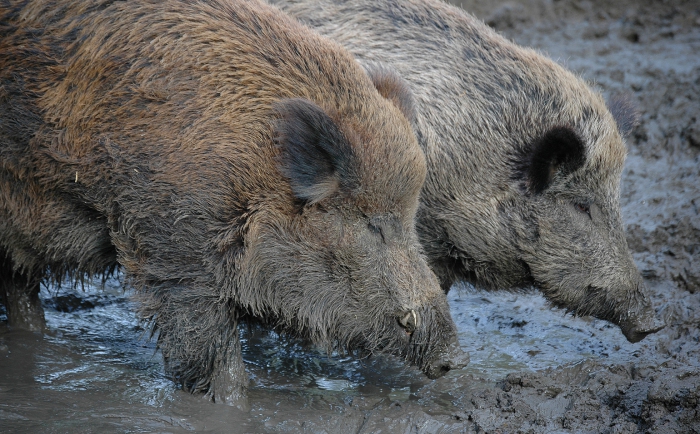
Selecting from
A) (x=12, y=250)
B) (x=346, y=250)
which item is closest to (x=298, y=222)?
(x=346, y=250)

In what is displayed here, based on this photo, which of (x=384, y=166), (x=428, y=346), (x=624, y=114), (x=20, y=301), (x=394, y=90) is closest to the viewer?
(x=384, y=166)

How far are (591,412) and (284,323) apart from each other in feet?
6.38

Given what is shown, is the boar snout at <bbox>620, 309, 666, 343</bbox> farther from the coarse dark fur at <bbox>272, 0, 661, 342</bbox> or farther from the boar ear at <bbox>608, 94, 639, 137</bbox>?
the boar ear at <bbox>608, 94, 639, 137</bbox>

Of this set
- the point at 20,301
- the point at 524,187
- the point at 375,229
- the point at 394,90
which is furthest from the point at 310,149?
the point at 20,301

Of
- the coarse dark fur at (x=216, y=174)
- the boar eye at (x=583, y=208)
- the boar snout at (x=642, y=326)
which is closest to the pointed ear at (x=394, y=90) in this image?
the coarse dark fur at (x=216, y=174)

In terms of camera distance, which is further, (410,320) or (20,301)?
(20,301)

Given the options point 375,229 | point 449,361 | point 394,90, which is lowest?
point 449,361

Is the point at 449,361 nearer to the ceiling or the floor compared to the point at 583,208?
nearer to the floor

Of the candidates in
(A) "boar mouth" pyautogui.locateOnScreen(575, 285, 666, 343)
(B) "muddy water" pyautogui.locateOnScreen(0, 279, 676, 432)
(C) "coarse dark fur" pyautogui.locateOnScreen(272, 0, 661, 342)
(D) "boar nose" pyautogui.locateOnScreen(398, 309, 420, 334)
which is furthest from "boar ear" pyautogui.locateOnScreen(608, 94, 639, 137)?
(D) "boar nose" pyautogui.locateOnScreen(398, 309, 420, 334)

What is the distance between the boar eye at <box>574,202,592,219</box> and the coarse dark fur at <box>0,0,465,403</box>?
1572 mm

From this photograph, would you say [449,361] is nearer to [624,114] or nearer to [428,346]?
[428,346]

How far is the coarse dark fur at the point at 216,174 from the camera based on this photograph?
4.76 metres

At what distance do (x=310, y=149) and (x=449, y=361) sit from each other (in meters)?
1.53

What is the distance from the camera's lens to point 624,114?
6.52 meters
